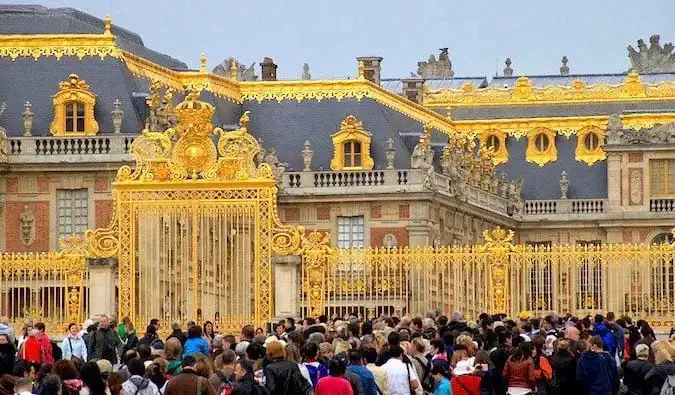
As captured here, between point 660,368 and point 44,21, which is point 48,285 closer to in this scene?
point 660,368

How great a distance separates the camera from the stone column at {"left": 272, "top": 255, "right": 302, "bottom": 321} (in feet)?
147

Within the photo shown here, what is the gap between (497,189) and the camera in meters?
72.5

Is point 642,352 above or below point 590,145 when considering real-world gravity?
below

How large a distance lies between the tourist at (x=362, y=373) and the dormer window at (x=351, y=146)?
1398 inches

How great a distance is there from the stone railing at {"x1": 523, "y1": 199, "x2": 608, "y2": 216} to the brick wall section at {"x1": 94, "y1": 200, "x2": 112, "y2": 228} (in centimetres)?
1718

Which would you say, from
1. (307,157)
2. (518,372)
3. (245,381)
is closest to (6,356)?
(245,381)

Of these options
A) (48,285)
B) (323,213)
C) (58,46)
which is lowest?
(48,285)

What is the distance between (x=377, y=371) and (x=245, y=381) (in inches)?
127

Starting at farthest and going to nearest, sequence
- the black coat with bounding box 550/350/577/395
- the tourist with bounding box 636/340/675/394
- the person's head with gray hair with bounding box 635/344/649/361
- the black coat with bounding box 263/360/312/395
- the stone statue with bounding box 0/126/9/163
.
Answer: the stone statue with bounding box 0/126/9/163 < the black coat with bounding box 550/350/577/395 < the person's head with gray hair with bounding box 635/344/649/361 < the tourist with bounding box 636/340/675/394 < the black coat with bounding box 263/360/312/395

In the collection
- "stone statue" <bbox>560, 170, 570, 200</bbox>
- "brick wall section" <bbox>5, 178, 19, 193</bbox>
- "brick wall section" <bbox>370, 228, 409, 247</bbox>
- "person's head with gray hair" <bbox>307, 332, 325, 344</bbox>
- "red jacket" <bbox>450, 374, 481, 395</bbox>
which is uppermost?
"stone statue" <bbox>560, 170, 570, 200</bbox>

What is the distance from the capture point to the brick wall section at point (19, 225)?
198 feet

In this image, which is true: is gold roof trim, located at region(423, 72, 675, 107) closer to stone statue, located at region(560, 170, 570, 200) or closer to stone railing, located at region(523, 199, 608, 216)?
stone statue, located at region(560, 170, 570, 200)

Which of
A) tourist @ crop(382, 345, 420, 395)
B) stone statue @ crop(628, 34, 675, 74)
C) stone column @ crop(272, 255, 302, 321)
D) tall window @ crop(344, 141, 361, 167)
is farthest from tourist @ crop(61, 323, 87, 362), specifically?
stone statue @ crop(628, 34, 675, 74)

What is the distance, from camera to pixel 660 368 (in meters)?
31.4
